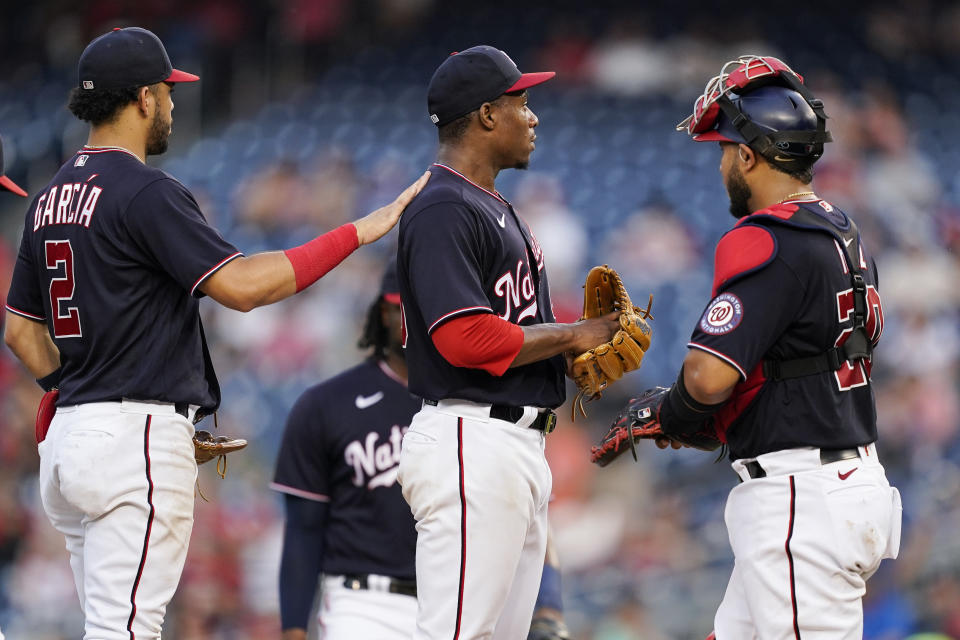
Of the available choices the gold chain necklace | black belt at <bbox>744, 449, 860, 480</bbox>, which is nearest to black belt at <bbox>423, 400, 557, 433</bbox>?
black belt at <bbox>744, 449, 860, 480</bbox>

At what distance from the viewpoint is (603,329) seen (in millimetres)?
3549

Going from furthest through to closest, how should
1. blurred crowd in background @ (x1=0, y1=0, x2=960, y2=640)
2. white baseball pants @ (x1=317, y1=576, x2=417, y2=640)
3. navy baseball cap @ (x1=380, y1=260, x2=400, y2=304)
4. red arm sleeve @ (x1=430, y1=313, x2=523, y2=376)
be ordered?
blurred crowd in background @ (x1=0, y1=0, x2=960, y2=640), navy baseball cap @ (x1=380, y1=260, x2=400, y2=304), white baseball pants @ (x1=317, y1=576, x2=417, y2=640), red arm sleeve @ (x1=430, y1=313, x2=523, y2=376)

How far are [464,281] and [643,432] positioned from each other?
0.78 metres

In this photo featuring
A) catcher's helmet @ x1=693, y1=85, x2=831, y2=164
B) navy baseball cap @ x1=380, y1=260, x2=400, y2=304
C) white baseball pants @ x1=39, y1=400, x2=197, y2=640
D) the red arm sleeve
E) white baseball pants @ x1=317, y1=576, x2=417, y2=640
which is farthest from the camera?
navy baseball cap @ x1=380, y1=260, x2=400, y2=304

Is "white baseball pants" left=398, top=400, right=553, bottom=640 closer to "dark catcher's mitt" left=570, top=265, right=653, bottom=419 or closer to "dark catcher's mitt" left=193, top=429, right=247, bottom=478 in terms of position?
"dark catcher's mitt" left=570, top=265, right=653, bottom=419

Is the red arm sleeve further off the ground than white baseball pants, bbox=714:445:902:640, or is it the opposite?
the red arm sleeve

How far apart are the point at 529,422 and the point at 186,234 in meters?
1.10

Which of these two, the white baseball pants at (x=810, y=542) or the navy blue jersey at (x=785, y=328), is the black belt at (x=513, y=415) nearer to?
the navy blue jersey at (x=785, y=328)

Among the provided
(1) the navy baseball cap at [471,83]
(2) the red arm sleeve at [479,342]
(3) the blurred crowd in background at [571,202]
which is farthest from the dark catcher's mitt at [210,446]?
(3) the blurred crowd in background at [571,202]

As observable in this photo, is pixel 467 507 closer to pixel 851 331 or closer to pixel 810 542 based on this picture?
pixel 810 542

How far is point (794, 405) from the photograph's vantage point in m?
3.23

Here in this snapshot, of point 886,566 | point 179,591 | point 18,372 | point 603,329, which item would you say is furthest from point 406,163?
point 603,329

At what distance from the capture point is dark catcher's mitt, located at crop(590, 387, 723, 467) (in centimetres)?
358

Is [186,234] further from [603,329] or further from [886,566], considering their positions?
[886,566]
